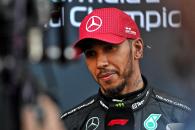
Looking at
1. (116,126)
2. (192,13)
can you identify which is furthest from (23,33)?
(116,126)

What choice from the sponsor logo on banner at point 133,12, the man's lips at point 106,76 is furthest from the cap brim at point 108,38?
the sponsor logo on banner at point 133,12

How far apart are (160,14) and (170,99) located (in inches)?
16.8

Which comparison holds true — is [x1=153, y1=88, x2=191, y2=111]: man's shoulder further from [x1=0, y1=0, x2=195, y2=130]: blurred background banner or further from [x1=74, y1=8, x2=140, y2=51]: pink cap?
[x1=74, y1=8, x2=140, y2=51]: pink cap

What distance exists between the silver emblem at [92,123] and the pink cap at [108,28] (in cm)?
28

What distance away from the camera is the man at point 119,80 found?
7.09ft

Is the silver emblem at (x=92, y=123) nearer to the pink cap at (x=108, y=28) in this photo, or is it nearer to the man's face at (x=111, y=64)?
the man's face at (x=111, y=64)

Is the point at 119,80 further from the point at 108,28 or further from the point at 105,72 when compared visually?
the point at 108,28

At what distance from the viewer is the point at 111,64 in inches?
84.8

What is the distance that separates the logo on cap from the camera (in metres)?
2.21

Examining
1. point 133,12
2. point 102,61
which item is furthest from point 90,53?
point 133,12

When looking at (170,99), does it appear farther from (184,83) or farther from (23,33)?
(23,33)

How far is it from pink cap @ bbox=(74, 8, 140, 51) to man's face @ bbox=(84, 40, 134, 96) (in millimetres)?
25

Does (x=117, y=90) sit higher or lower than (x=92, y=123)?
higher

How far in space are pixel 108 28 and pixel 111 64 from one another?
0.46 ft
